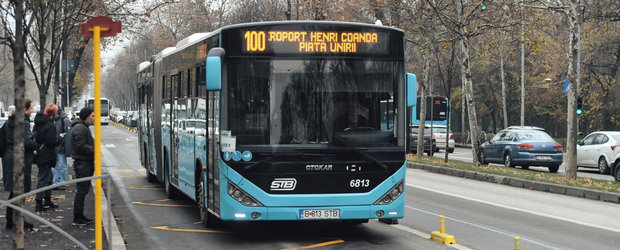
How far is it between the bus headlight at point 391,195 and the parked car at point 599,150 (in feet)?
54.7

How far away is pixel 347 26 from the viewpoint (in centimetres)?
1061

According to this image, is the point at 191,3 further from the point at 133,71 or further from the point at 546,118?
the point at 133,71

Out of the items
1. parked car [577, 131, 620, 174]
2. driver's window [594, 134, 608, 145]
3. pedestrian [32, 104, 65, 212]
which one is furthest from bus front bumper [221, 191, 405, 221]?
driver's window [594, 134, 608, 145]

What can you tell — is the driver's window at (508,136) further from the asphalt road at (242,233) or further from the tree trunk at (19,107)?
the tree trunk at (19,107)

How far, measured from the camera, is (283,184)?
33.6ft

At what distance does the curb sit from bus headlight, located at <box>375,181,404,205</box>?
8149mm

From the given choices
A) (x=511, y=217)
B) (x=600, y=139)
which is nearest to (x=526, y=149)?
(x=600, y=139)

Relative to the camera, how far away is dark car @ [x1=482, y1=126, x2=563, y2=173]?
27.1 metres

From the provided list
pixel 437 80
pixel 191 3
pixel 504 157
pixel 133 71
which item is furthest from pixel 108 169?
pixel 133 71

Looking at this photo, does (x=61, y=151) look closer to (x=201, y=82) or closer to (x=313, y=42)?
(x=201, y=82)

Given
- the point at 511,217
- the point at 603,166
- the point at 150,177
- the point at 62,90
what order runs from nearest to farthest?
the point at 511,217
the point at 150,177
the point at 603,166
the point at 62,90

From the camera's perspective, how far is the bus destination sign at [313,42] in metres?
10.3

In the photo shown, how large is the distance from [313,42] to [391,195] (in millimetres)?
2148

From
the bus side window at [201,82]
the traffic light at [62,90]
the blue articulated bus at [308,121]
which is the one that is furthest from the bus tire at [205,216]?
the traffic light at [62,90]
